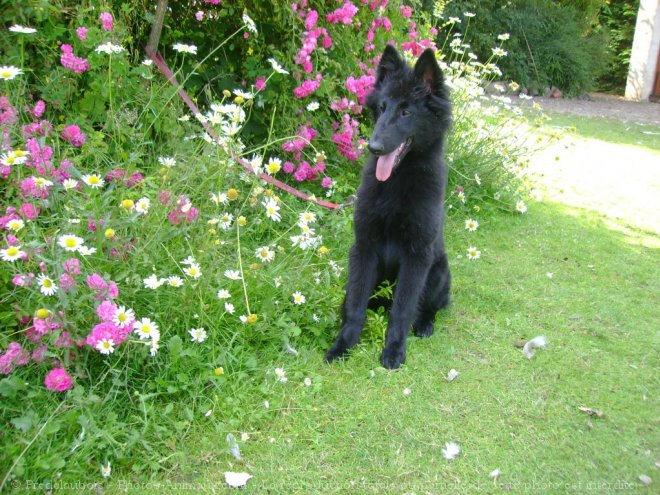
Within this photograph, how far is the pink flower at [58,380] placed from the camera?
75.8 inches

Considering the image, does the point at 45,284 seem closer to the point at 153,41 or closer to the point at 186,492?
the point at 186,492

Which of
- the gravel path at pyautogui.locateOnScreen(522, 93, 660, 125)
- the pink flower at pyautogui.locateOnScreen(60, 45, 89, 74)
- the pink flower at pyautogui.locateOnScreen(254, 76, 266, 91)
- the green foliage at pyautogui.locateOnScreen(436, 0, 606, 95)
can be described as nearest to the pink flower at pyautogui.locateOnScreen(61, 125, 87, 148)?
the pink flower at pyautogui.locateOnScreen(60, 45, 89, 74)

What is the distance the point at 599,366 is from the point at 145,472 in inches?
86.6

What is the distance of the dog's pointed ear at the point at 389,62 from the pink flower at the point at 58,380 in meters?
2.01

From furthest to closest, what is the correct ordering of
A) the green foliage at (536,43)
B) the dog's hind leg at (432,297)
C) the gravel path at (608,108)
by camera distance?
the green foliage at (536,43) < the gravel path at (608,108) < the dog's hind leg at (432,297)

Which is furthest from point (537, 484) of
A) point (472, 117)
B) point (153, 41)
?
point (472, 117)

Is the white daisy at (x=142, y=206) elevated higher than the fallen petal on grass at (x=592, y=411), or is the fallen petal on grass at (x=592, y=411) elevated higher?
the white daisy at (x=142, y=206)

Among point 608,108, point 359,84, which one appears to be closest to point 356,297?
point 359,84

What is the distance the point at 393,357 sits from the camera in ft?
8.83

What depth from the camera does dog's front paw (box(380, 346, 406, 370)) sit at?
2668 millimetres

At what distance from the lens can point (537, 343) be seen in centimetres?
292

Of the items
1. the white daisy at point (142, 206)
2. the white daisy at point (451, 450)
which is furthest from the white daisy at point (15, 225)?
the white daisy at point (451, 450)

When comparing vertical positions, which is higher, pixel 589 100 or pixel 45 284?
pixel 45 284

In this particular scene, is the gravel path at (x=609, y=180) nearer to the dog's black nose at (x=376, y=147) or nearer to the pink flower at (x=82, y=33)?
the dog's black nose at (x=376, y=147)
